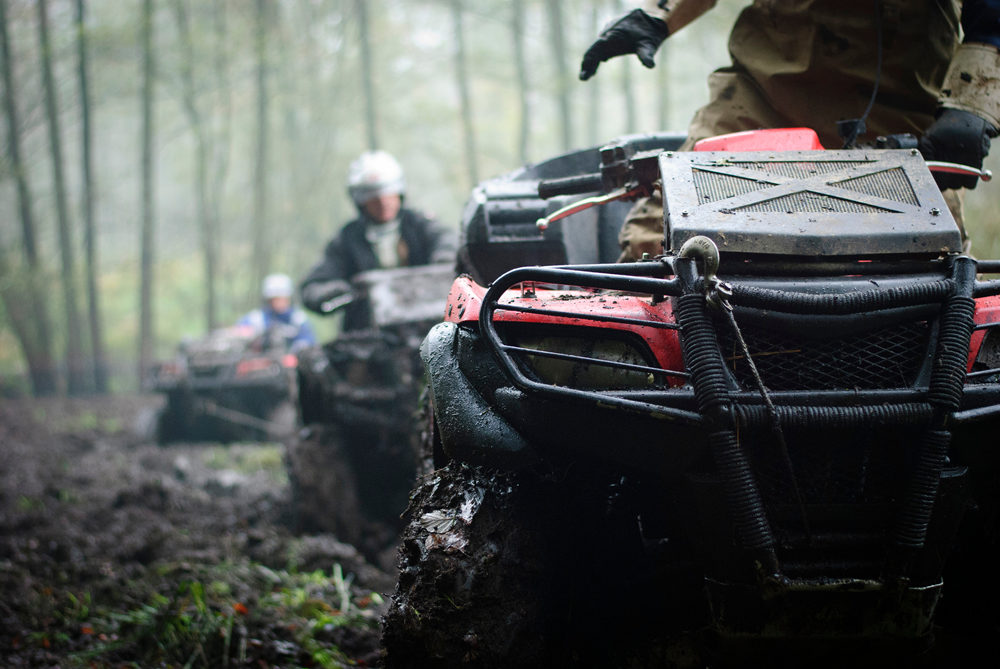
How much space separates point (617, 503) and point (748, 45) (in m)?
1.92

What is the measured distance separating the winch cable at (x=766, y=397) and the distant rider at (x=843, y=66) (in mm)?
1234

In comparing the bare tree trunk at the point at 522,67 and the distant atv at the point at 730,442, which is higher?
the bare tree trunk at the point at 522,67

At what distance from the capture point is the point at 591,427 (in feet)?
6.89

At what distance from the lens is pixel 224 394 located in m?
10.4

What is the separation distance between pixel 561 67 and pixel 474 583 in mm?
15121

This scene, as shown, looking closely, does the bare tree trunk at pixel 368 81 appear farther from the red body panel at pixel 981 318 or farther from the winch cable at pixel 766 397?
the winch cable at pixel 766 397

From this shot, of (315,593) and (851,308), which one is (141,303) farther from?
(851,308)

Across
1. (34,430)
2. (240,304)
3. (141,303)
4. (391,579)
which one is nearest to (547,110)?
(240,304)

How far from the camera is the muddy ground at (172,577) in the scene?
3.31 m

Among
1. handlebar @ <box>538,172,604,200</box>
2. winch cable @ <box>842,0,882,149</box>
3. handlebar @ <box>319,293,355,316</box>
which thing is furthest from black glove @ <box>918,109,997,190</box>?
handlebar @ <box>319,293,355,316</box>

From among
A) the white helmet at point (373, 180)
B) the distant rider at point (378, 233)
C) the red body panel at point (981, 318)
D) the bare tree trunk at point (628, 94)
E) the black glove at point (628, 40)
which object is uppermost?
the bare tree trunk at point (628, 94)

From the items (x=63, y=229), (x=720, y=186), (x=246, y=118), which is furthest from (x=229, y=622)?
(x=246, y=118)

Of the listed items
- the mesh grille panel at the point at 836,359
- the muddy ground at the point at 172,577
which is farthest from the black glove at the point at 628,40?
the muddy ground at the point at 172,577

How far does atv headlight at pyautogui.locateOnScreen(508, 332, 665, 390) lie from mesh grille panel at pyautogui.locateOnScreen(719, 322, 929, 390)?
0.68 feet
